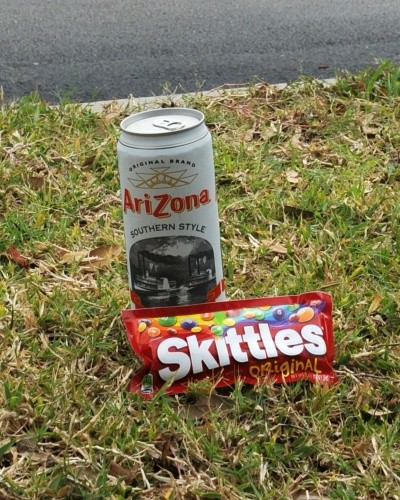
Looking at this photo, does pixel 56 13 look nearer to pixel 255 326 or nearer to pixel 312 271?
pixel 312 271

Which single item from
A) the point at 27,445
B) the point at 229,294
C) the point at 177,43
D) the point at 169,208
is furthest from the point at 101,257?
the point at 177,43

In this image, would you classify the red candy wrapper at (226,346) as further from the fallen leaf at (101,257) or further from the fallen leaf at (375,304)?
the fallen leaf at (101,257)

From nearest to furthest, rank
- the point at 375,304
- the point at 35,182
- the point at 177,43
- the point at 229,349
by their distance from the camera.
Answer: the point at 229,349, the point at 375,304, the point at 35,182, the point at 177,43

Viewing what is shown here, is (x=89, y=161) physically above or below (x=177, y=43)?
above

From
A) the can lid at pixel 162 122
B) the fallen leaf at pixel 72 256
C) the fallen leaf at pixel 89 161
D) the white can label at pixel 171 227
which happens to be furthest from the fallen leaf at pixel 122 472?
the fallen leaf at pixel 89 161

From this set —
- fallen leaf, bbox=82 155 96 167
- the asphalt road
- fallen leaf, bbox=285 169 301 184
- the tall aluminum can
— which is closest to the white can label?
the tall aluminum can

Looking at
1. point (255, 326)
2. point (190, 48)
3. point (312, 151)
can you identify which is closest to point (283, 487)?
point (255, 326)

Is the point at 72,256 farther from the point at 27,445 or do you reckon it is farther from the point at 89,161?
the point at 27,445
